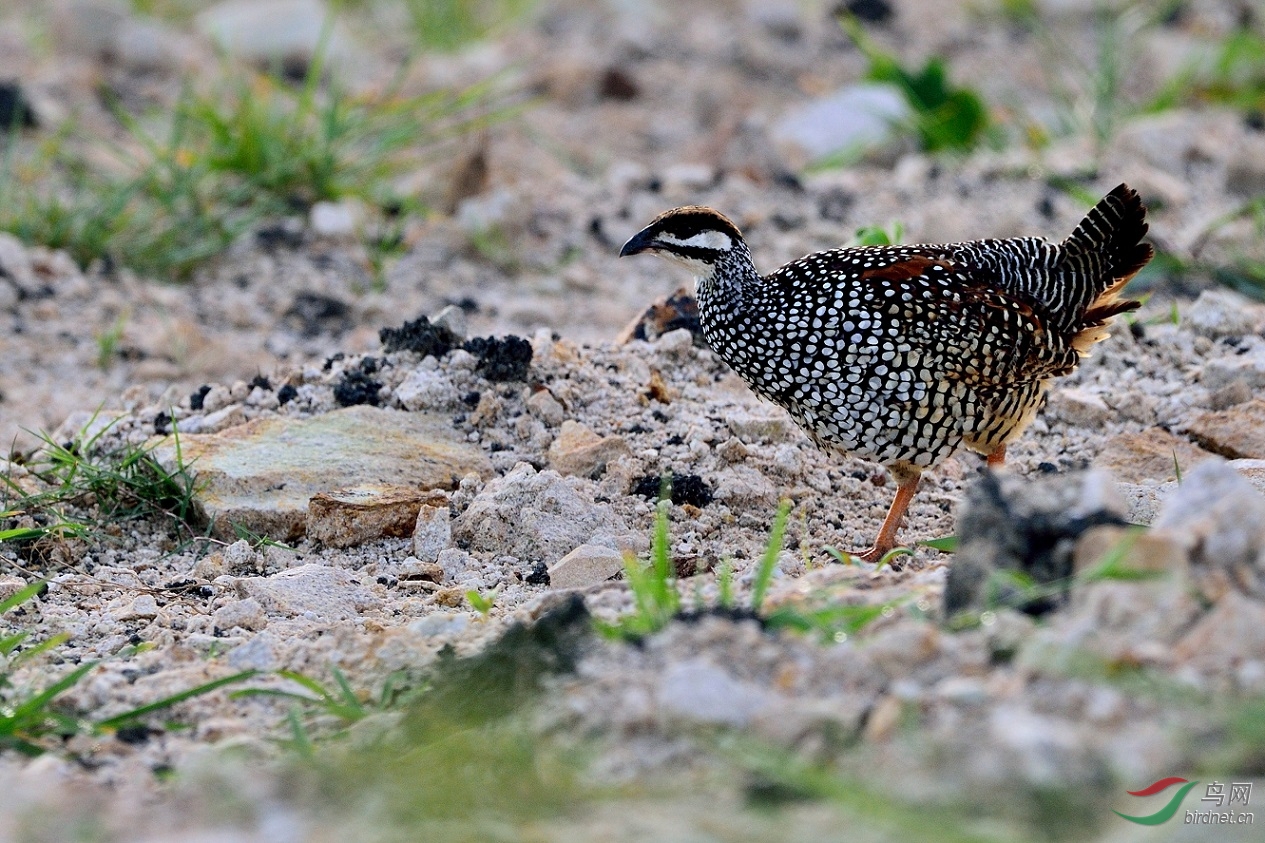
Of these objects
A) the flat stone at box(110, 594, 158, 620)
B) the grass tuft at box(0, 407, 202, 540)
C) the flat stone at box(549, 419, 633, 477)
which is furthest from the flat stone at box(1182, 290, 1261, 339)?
the flat stone at box(110, 594, 158, 620)

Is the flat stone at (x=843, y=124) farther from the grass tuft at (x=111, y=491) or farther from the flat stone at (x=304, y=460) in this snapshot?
the grass tuft at (x=111, y=491)

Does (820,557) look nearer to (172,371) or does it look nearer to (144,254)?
(172,371)

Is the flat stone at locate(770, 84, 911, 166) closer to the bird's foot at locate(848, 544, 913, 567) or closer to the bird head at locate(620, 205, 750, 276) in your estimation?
the bird head at locate(620, 205, 750, 276)

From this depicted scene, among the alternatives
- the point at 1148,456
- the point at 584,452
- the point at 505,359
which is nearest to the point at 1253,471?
the point at 1148,456

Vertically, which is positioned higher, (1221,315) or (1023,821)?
(1221,315)

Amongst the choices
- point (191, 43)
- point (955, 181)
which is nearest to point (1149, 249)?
point (955, 181)

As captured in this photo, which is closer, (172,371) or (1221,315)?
(1221,315)

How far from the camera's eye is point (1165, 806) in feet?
9.29

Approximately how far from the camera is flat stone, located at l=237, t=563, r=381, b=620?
467 cm

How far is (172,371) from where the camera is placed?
7.24m

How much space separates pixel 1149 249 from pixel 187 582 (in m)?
3.57

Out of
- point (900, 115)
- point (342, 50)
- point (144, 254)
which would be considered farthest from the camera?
point (342, 50)

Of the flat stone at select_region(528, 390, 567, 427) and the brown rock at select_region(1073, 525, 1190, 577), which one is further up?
the brown rock at select_region(1073, 525, 1190, 577)

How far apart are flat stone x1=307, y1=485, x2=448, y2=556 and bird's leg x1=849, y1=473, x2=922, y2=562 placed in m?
1.49
